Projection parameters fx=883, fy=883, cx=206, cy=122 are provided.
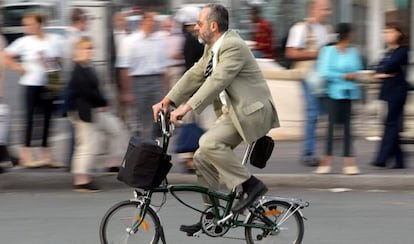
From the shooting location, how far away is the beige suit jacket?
6227mm

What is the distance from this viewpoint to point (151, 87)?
1014 centimetres

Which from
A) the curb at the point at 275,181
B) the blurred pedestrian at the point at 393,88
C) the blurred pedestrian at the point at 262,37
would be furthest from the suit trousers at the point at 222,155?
the blurred pedestrian at the point at 262,37

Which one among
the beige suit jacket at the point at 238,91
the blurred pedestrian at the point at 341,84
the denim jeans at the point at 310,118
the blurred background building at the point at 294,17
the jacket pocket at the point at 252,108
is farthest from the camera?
the blurred background building at the point at 294,17

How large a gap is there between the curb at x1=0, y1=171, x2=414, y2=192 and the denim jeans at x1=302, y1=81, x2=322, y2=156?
2.42 feet

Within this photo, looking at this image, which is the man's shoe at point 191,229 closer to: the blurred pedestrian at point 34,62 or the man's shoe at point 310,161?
the blurred pedestrian at point 34,62

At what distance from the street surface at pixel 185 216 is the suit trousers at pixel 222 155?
514 millimetres

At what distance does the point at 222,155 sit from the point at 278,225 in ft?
2.35

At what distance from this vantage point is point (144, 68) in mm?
10070

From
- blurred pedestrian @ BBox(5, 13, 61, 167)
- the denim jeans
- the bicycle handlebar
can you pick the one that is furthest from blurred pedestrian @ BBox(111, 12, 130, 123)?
the bicycle handlebar

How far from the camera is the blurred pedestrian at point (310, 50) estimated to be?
33.5 ft

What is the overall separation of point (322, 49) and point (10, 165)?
12.2 ft

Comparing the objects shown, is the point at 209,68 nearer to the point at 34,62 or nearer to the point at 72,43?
the point at 72,43

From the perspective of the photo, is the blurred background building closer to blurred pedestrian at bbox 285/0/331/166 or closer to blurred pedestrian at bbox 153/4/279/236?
blurred pedestrian at bbox 285/0/331/166

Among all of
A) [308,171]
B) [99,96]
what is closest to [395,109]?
Answer: [308,171]
